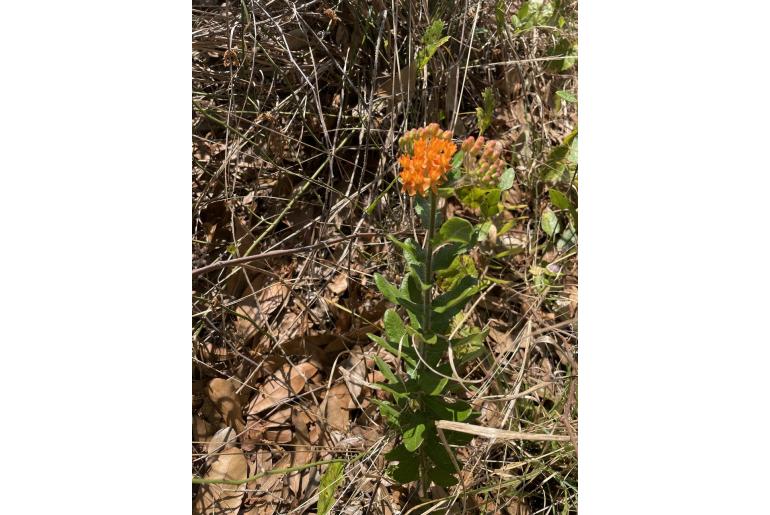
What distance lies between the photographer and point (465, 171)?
1.50 metres

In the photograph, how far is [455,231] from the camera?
4.38ft

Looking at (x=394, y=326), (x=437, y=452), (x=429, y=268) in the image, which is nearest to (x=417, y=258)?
(x=429, y=268)

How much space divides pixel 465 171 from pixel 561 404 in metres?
0.59

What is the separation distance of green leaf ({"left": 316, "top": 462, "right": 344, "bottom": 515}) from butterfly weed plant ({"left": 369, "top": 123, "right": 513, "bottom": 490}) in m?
0.12

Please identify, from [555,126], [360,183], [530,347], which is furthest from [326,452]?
[555,126]

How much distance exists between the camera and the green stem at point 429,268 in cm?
131

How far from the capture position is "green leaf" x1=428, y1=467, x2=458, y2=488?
57.8 inches

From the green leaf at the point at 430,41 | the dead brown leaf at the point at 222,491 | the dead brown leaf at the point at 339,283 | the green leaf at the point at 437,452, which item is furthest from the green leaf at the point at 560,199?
the dead brown leaf at the point at 222,491

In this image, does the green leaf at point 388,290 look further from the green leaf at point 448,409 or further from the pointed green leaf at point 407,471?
the pointed green leaf at point 407,471

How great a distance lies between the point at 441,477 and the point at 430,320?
36 centimetres

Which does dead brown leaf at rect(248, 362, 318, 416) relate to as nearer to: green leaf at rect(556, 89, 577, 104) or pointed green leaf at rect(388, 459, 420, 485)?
pointed green leaf at rect(388, 459, 420, 485)

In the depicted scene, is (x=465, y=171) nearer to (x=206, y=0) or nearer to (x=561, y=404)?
(x=561, y=404)

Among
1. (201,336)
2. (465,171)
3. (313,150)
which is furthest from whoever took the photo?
(313,150)

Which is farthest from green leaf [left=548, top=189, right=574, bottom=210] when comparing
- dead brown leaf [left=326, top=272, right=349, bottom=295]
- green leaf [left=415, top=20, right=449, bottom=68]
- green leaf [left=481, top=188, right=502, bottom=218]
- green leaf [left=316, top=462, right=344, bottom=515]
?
green leaf [left=316, top=462, right=344, bottom=515]
